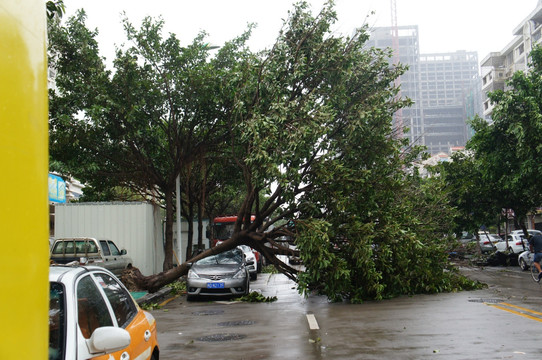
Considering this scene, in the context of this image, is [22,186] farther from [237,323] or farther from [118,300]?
[237,323]

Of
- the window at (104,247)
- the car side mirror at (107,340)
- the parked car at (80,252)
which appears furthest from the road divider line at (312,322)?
the window at (104,247)

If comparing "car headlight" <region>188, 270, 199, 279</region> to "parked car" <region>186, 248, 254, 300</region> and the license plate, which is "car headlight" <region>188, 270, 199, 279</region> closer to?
"parked car" <region>186, 248, 254, 300</region>

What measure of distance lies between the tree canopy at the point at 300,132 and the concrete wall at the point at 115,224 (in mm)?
1693

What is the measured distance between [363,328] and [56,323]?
752 centimetres

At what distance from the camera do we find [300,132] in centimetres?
1399

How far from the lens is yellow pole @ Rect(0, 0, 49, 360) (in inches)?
67.0

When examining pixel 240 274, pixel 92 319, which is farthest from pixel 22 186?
pixel 240 274

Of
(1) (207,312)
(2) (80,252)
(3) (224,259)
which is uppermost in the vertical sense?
(2) (80,252)

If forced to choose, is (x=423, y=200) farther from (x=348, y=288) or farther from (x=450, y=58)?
(x=450, y=58)

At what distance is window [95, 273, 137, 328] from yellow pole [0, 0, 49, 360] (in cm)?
257

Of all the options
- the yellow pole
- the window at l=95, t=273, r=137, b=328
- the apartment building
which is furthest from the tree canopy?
the apartment building

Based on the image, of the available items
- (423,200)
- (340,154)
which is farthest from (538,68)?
(340,154)

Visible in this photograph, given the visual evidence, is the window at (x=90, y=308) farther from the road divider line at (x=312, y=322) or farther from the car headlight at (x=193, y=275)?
the car headlight at (x=193, y=275)

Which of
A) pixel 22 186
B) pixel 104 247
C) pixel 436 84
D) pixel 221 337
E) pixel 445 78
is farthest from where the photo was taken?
pixel 445 78
